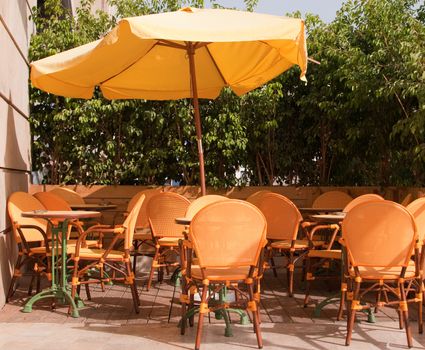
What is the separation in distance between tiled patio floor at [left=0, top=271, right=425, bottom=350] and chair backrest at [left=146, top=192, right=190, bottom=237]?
70cm

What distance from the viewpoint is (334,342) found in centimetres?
451

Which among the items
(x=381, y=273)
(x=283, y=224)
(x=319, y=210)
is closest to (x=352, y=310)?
(x=381, y=273)

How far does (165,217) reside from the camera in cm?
652

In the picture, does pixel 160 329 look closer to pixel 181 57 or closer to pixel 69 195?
pixel 181 57

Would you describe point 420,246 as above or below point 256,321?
→ above

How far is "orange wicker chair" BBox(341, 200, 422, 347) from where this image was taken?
446 centimetres

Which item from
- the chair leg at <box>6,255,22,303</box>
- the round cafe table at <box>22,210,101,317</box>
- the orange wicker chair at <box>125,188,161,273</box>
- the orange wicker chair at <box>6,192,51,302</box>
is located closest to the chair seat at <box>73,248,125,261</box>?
the round cafe table at <box>22,210,101,317</box>

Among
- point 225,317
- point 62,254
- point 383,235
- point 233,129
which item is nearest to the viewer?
point 383,235

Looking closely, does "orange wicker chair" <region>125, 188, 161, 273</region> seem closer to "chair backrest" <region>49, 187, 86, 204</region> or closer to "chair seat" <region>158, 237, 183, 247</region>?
"chair seat" <region>158, 237, 183, 247</region>

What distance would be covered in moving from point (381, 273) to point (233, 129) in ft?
13.6

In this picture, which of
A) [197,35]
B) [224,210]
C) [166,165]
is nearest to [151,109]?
[166,165]

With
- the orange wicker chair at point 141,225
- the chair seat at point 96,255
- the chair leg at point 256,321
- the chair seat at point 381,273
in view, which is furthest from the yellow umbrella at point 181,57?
the chair leg at point 256,321

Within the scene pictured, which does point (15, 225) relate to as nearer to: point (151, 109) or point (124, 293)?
point (124, 293)

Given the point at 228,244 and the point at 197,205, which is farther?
the point at 197,205
